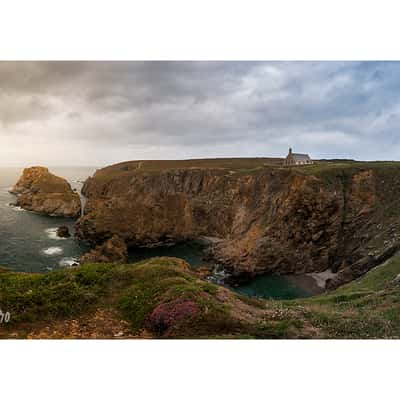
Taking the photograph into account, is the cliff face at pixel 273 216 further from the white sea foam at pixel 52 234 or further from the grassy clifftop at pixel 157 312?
the grassy clifftop at pixel 157 312

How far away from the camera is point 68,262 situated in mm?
25984

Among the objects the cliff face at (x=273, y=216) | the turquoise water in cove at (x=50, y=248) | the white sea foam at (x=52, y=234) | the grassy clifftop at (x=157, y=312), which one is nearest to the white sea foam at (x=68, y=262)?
the turquoise water in cove at (x=50, y=248)

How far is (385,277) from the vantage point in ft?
49.9

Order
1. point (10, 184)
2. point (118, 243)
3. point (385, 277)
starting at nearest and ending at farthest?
point (385, 277) → point (10, 184) → point (118, 243)

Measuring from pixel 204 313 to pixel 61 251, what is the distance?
23601mm

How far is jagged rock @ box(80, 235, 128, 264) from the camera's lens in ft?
90.9

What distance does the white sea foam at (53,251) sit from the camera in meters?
26.7

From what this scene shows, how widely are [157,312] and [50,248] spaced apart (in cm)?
2318

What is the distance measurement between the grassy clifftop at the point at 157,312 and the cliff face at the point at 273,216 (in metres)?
15.3

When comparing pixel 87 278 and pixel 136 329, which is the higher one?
pixel 87 278

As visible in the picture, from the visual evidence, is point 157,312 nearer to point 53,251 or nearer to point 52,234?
point 53,251

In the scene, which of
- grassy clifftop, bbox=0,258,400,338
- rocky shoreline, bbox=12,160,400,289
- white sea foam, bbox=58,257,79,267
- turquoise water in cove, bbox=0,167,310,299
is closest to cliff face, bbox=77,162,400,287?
rocky shoreline, bbox=12,160,400,289

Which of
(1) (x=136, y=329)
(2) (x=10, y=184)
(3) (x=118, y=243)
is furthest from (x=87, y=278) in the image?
(3) (x=118, y=243)

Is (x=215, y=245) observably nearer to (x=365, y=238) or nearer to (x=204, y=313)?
(x=365, y=238)
